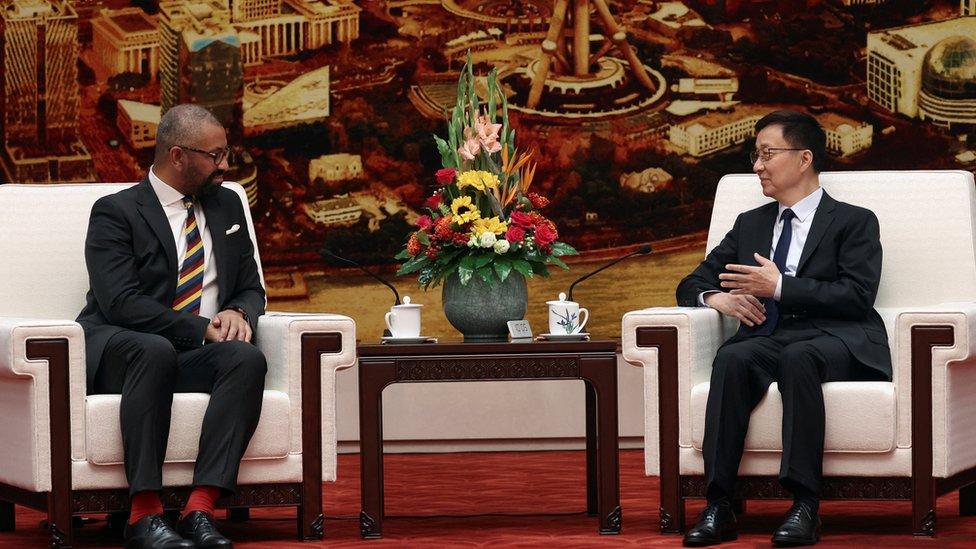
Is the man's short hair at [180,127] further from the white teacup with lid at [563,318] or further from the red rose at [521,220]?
the white teacup with lid at [563,318]

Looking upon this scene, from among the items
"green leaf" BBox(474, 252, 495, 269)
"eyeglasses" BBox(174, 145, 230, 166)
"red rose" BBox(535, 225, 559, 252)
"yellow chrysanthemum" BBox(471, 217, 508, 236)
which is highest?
"eyeglasses" BBox(174, 145, 230, 166)

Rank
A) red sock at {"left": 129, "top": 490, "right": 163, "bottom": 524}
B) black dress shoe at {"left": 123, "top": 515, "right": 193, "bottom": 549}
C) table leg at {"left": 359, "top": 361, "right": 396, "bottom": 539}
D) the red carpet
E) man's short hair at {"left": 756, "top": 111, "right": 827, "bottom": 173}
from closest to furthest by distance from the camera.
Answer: black dress shoe at {"left": 123, "top": 515, "right": 193, "bottom": 549} < red sock at {"left": 129, "top": 490, "right": 163, "bottom": 524} < the red carpet < table leg at {"left": 359, "top": 361, "right": 396, "bottom": 539} < man's short hair at {"left": 756, "top": 111, "right": 827, "bottom": 173}

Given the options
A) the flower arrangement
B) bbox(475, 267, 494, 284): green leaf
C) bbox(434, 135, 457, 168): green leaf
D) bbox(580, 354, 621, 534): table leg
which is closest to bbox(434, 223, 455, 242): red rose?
the flower arrangement

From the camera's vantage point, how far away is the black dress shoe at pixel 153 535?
3180 millimetres

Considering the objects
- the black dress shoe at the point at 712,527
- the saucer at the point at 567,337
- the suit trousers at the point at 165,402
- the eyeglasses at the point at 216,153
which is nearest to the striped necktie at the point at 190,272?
the eyeglasses at the point at 216,153

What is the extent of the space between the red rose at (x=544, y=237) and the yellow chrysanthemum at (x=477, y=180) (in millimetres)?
178

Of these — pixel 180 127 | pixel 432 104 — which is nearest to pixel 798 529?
pixel 180 127

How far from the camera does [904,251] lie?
3936 millimetres

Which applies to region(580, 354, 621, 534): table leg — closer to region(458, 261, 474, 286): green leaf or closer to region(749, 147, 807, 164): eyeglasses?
region(458, 261, 474, 286): green leaf

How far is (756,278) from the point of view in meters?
3.68

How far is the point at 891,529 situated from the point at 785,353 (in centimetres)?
57

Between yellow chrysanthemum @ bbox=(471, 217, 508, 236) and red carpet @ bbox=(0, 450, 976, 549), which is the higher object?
yellow chrysanthemum @ bbox=(471, 217, 508, 236)

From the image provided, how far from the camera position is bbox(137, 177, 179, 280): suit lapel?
3.68 meters

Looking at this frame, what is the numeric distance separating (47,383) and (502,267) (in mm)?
1222
